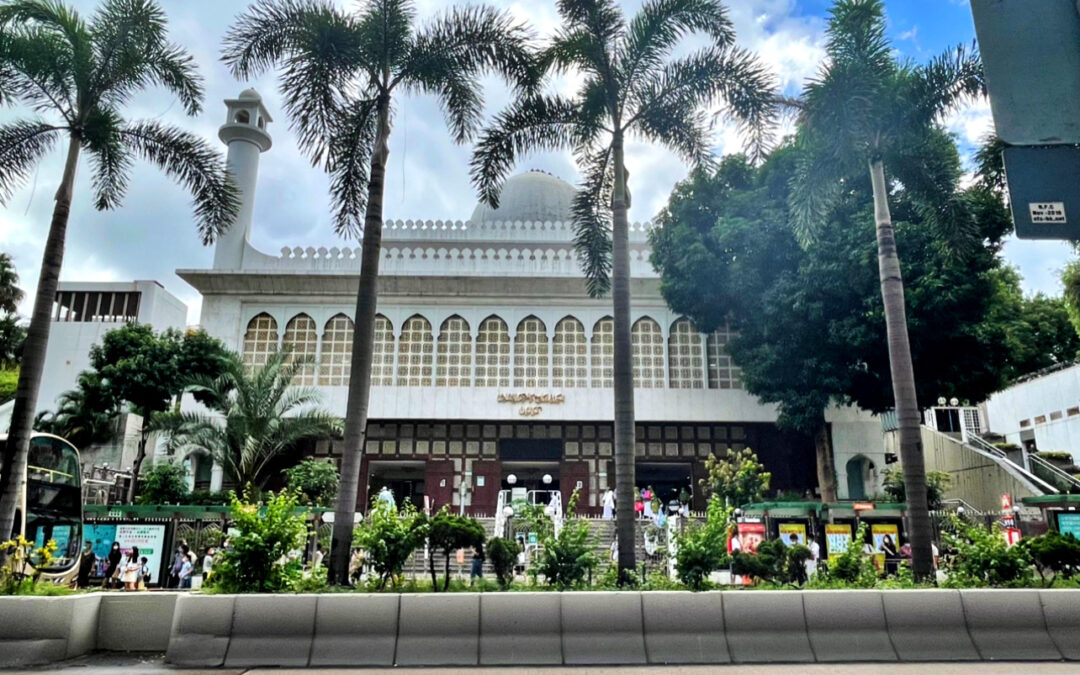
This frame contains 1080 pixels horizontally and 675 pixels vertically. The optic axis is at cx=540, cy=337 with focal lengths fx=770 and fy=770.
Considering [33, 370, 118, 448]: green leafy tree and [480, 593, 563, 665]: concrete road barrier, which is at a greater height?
[33, 370, 118, 448]: green leafy tree

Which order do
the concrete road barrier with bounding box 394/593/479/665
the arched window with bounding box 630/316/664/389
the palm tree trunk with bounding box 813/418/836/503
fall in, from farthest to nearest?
the arched window with bounding box 630/316/664/389 < the palm tree trunk with bounding box 813/418/836/503 < the concrete road barrier with bounding box 394/593/479/665

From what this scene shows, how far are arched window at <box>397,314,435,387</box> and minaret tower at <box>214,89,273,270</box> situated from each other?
710 centimetres

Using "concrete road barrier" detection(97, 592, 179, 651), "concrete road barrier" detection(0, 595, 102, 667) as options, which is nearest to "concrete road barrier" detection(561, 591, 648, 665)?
"concrete road barrier" detection(97, 592, 179, 651)

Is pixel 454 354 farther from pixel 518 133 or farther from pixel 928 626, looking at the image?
pixel 928 626

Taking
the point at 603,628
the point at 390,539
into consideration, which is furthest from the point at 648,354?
the point at 603,628

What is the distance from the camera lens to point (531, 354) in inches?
1149

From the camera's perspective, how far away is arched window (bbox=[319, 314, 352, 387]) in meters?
28.7

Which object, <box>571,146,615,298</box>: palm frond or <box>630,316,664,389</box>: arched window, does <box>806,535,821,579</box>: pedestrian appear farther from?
<box>630,316,664,389</box>: arched window

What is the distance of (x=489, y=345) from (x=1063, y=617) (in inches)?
893

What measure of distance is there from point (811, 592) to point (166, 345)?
22.6 metres

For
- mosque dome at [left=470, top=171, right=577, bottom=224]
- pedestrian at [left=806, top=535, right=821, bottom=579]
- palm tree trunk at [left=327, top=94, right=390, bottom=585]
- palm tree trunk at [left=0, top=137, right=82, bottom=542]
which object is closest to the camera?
palm tree trunk at [left=327, top=94, right=390, bottom=585]

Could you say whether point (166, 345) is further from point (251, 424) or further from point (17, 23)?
point (17, 23)

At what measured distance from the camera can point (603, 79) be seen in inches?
526

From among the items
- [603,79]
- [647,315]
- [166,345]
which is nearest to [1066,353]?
[647,315]
